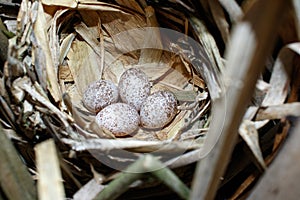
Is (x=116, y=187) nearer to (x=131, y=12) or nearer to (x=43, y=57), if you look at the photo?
(x=43, y=57)

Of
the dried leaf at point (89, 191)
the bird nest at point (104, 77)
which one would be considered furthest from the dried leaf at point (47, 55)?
A: the dried leaf at point (89, 191)

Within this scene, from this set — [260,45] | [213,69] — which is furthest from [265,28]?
[213,69]

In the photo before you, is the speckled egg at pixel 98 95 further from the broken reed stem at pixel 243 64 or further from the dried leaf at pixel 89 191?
the broken reed stem at pixel 243 64

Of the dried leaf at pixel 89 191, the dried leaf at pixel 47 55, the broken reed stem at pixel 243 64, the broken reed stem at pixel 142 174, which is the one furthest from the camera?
the dried leaf at pixel 47 55

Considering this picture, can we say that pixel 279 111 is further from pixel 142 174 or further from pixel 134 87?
pixel 134 87

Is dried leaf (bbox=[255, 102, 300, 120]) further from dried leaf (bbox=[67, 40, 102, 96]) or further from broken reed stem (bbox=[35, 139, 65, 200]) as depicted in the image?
dried leaf (bbox=[67, 40, 102, 96])
